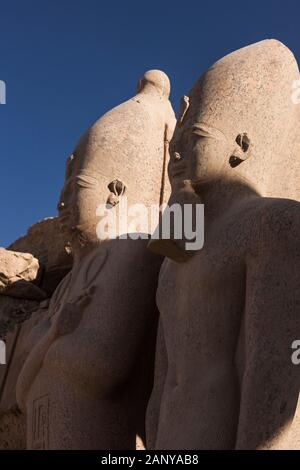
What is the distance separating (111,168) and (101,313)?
785 mm

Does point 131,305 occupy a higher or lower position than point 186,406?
higher

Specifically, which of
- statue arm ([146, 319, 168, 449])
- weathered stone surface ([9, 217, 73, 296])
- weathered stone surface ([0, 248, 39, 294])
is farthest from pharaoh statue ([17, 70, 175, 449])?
weathered stone surface ([9, 217, 73, 296])

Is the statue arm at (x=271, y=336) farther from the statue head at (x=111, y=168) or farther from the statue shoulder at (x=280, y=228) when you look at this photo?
the statue head at (x=111, y=168)

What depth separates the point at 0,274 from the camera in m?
5.79

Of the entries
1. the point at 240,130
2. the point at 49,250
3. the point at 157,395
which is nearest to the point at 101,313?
the point at 157,395

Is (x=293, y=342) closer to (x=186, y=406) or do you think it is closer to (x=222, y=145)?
(x=186, y=406)

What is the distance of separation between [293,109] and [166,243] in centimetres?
82

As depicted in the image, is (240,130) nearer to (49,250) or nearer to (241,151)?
(241,151)

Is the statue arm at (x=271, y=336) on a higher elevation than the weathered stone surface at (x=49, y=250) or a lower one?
lower

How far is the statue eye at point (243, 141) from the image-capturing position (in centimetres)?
329

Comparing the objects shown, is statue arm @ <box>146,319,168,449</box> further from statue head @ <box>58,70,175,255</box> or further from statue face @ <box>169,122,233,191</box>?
statue head @ <box>58,70,175,255</box>

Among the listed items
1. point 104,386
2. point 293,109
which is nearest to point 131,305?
point 104,386

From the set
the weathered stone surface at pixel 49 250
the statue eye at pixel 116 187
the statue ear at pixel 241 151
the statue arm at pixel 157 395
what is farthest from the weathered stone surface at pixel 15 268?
the statue ear at pixel 241 151

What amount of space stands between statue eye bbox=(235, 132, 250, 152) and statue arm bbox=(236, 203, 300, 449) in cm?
46
